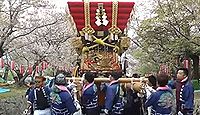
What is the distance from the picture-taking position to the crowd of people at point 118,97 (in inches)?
329

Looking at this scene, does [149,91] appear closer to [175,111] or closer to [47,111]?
[175,111]

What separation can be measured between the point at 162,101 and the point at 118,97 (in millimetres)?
1320

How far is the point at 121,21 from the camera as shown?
40.0 ft

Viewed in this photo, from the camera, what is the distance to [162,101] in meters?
8.29

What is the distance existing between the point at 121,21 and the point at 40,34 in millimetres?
19923

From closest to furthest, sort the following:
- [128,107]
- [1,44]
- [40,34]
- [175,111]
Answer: [175,111] < [128,107] < [1,44] < [40,34]

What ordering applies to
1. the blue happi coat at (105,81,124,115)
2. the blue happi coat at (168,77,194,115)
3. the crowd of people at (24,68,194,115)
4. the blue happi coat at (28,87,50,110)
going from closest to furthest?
the crowd of people at (24,68,194,115) < the blue happi coat at (168,77,194,115) < the blue happi coat at (105,81,124,115) < the blue happi coat at (28,87,50,110)

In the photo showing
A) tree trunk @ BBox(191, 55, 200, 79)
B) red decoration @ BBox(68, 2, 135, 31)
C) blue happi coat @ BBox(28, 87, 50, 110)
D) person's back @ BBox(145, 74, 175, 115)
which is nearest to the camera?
person's back @ BBox(145, 74, 175, 115)

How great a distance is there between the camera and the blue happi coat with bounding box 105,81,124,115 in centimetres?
921

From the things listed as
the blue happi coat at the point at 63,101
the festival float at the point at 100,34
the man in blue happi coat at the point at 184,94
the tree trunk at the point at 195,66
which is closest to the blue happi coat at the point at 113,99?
the blue happi coat at the point at 63,101

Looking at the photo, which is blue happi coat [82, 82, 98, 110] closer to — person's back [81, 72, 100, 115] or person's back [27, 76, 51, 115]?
person's back [81, 72, 100, 115]

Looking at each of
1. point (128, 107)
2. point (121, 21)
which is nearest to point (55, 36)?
point (121, 21)

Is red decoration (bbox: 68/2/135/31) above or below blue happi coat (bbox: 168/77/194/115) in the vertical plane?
above

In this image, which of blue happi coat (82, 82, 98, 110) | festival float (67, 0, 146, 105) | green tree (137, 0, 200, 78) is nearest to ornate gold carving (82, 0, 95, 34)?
festival float (67, 0, 146, 105)
